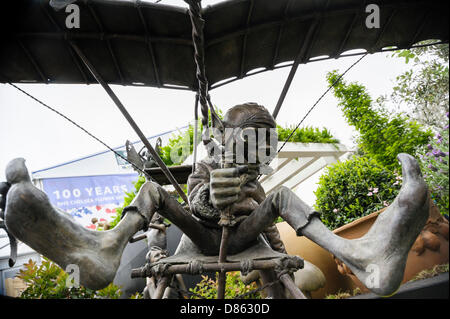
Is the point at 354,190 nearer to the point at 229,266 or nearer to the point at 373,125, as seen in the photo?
the point at 373,125

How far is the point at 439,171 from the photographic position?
1.11 m

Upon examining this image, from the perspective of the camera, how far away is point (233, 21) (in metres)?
1.38

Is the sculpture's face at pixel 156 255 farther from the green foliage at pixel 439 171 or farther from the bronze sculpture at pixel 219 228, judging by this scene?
the green foliage at pixel 439 171

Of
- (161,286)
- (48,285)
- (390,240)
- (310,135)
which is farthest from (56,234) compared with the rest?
(310,135)

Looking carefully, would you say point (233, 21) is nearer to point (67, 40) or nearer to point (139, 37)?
point (139, 37)

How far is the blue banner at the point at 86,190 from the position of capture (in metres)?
7.22

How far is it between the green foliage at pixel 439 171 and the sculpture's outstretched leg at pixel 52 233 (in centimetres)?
101

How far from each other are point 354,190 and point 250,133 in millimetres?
1595

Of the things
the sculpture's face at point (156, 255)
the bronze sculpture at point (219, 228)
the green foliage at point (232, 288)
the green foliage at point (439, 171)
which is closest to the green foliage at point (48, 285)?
the sculpture's face at point (156, 255)

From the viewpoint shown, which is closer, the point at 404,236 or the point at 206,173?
the point at 404,236

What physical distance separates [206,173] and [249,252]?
0.37m

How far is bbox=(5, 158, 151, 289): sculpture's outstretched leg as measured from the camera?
683 millimetres

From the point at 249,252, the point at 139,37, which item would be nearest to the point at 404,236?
the point at 249,252

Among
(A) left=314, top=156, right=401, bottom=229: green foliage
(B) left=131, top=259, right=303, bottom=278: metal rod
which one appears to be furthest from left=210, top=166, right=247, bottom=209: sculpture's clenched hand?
(A) left=314, top=156, right=401, bottom=229: green foliage
